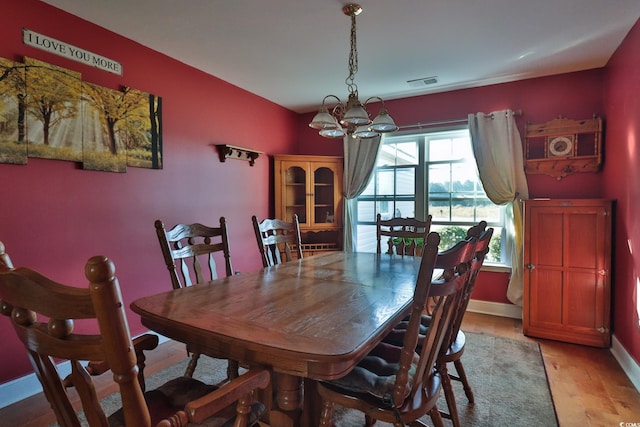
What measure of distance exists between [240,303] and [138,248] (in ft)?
5.75

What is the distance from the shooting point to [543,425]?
5.87 feet

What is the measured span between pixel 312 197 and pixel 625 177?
117 inches

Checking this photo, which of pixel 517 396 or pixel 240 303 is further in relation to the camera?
pixel 517 396

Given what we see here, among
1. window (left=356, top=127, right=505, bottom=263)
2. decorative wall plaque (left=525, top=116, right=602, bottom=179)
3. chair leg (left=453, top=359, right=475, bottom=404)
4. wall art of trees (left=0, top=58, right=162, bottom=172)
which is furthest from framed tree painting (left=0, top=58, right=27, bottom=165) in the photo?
decorative wall plaque (left=525, top=116, right=602, bottom=179)

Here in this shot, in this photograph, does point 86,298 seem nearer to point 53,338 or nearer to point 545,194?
point 53,338

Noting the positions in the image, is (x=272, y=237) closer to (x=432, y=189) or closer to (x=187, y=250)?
(x=187, y=250)

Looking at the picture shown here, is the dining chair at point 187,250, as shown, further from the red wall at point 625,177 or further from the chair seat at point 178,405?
the red wall at point 625,177

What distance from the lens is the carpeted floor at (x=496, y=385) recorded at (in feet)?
6.08

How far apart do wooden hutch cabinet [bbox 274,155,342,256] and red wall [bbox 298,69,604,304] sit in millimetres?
1160

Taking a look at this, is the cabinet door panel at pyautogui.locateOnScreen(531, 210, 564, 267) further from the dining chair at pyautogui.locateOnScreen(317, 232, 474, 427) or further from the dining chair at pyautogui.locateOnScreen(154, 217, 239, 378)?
the dining chair at pyautogui.locateOnScreen(154, 217, 239, 378)

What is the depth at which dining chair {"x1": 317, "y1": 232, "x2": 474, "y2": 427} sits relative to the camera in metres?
1.11

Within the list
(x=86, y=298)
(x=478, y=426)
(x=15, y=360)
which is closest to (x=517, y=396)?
(x=478, y=426)

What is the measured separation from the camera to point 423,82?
359 cm

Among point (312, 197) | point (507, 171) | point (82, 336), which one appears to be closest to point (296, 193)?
point (312, 197)
